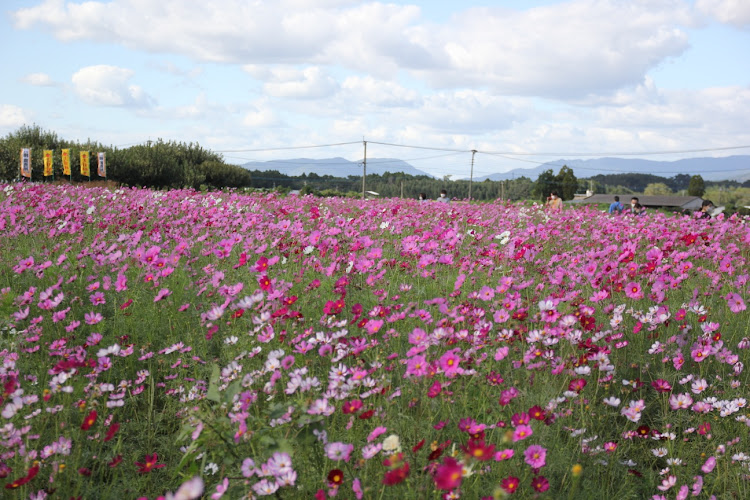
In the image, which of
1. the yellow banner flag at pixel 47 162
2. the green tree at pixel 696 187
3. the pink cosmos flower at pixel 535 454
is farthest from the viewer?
the green tree at pixel 696 187

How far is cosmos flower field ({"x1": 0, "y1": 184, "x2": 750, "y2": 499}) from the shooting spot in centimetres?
197

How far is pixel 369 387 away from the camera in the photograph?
247cm

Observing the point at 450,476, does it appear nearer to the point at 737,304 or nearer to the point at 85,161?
the point at 737,304

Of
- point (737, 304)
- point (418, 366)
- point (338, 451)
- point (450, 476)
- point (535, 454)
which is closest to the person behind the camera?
point (450, 476)

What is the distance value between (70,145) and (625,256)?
103 ft

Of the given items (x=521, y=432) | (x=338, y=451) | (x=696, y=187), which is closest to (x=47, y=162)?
(x=338, y=451)

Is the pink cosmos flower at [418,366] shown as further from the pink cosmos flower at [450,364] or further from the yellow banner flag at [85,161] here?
the yellow banner flag at [85,161]

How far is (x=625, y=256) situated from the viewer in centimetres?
374

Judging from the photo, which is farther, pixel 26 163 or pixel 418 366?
pixel 26 163

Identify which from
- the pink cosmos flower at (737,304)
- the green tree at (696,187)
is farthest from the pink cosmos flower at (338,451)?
the green tree at (696,187)

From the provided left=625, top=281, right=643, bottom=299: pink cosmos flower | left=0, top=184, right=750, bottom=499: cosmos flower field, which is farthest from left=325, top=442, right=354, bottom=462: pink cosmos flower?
left=625, top=281, right=643, bottom=299: pink cosmos flower

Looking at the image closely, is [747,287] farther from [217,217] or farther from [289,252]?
[217,217]

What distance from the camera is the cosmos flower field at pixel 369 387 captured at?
1.97m

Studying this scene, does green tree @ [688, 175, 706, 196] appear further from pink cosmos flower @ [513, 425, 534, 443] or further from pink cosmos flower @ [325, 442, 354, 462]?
pink cosmos flower @ [325, 442, 354, 462]
